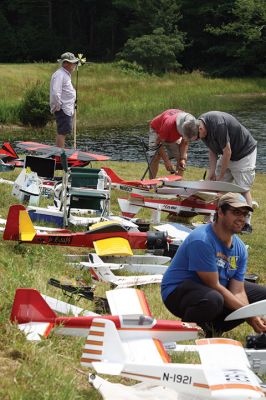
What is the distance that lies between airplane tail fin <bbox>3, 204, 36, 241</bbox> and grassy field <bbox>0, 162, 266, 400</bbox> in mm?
143

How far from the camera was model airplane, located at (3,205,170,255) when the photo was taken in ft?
20.7

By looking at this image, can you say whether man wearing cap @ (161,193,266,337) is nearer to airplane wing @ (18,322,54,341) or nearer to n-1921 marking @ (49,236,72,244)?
airplane wing @ (18,322,54,341)

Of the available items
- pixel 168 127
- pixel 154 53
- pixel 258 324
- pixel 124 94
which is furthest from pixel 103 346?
pixel 154 53

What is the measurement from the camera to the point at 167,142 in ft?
32.9

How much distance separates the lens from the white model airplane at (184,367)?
3.25m

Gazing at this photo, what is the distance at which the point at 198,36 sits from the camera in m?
56.6

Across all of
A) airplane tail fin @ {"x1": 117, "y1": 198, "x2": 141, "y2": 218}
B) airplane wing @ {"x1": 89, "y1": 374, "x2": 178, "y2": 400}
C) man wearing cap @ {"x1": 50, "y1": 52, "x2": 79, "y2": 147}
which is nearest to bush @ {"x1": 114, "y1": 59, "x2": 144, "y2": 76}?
man wearing cap @ {"x1": 50, "y1": 52, "x2": 79, "y2": 147}

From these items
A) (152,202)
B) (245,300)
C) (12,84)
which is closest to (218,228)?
(245,300)

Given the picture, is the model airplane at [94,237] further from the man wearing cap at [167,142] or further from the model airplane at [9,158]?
the model airplane at [9,158]

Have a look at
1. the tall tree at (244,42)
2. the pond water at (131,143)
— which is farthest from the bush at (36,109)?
the tall tree at (244,42)

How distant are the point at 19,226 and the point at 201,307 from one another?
7.81ft

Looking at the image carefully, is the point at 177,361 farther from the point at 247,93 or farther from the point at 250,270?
the point at 247,93

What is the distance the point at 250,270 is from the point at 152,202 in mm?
1755

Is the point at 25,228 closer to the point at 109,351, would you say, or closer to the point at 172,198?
the point at 172,198
